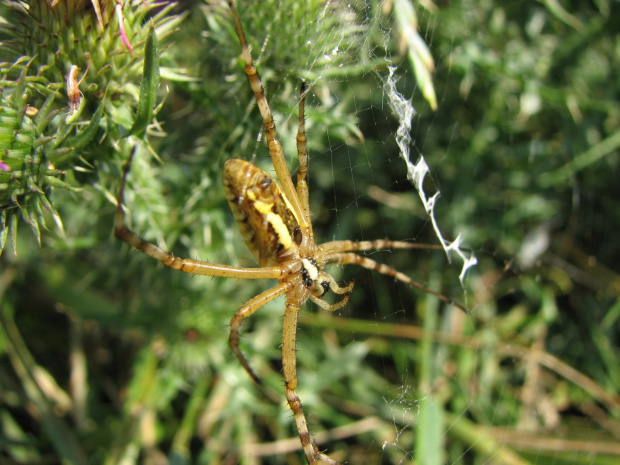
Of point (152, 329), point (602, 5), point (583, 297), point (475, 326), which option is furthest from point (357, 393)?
point (602, 5)

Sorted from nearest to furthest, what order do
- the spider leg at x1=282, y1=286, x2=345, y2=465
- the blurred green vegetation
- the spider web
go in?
the spider leg at x1=282, y1=286, x2=345, y2=465
the blurred green vegetation
the spider web

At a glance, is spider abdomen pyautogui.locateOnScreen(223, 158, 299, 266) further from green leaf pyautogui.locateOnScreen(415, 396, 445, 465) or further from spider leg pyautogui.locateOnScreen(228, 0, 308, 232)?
green leaf pyautogui.locateOnScreen(415, 396, 445, 465)

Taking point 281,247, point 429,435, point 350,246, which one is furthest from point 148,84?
point 429,435

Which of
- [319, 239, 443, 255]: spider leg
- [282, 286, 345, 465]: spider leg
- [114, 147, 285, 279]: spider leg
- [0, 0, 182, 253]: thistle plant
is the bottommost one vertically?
[282, 286, 345, 465]: spider leg

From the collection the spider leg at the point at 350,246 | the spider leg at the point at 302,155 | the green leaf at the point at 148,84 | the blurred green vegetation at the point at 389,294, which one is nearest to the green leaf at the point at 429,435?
the blurred green vegetation at the point at 389,294

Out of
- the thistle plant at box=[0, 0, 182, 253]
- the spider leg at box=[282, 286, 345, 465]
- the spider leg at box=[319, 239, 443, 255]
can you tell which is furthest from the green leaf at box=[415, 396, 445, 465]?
the thistle plant at box=[0, 0, 182, 253]

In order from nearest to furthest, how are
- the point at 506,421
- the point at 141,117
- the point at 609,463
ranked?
the point at 141,117 < the point at 609,463 < the point at 506,421

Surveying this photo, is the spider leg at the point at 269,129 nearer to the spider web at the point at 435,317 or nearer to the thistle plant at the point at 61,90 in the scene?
the thistle plant at the point at 61,90

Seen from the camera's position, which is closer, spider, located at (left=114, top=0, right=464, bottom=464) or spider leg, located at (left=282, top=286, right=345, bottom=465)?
spider, located at (left=114, top=0, right=464, bottom=464)

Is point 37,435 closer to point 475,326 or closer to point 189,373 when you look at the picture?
point 189,373
